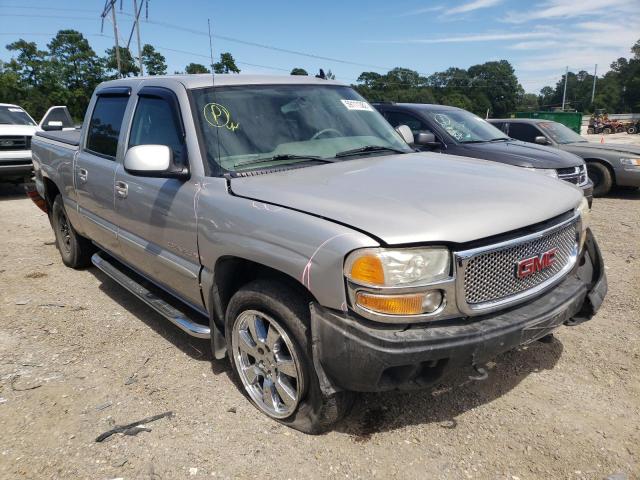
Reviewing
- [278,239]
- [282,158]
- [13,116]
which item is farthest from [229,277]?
[13,116]

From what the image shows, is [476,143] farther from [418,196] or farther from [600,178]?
[418,196]

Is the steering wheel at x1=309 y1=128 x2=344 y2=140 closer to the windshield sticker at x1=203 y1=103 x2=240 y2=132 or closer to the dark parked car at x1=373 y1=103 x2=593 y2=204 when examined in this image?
the windshield sticker at x1=203 y1=103 x2=240 y2=132

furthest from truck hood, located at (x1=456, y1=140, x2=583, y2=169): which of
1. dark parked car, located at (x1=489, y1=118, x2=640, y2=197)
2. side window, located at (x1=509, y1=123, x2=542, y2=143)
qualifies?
side window, located at (x1=509, y1=123, x2=542, y2=143)

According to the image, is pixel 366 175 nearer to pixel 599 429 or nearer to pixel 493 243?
pixel 493 243

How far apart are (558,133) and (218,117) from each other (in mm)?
8923

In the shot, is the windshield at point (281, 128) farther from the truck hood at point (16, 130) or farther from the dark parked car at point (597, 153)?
the truck hood at point (16, 130)

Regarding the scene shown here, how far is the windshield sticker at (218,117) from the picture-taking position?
3045 millimetres

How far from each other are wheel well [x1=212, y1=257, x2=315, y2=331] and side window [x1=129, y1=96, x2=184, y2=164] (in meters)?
0.76

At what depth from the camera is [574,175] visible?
727 centimetres

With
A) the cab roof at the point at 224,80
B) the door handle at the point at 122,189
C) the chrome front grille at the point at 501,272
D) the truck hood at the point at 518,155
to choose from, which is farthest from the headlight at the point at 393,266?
→ the truck hood at the point at 518,155

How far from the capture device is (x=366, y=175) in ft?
9.23

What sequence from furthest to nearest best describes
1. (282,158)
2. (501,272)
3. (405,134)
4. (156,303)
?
(405,134) → (156,303) → (282,158) → (501,272)

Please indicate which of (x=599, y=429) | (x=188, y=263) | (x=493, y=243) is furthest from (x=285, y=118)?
(x=599, y=429)

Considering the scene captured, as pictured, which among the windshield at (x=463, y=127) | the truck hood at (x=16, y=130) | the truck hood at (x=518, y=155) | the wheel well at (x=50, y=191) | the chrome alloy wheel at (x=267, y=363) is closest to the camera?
the chrome alloy wheel at (x=267, y=363)
